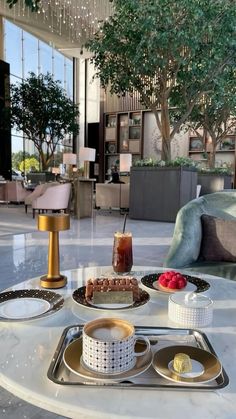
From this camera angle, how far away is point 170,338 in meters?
0.88

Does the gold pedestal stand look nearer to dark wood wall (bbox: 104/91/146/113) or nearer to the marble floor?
the marble floor

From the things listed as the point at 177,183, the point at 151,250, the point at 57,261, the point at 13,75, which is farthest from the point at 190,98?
the point at 13,75

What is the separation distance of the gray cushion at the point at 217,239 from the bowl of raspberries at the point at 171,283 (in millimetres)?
1096

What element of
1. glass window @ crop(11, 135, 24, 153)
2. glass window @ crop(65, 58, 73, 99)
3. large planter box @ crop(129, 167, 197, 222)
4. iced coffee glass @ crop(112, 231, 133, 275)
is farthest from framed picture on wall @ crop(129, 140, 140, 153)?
iced coffee glass @ crop(112, 231, 133, 275)

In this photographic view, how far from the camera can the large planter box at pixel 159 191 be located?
6.43 m

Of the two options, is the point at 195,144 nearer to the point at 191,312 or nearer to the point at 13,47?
the point at 13,47

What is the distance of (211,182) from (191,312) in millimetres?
8673

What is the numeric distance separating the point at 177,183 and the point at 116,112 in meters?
7.78

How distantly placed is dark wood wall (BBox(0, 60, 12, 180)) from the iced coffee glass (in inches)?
401

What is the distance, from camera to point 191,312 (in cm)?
94

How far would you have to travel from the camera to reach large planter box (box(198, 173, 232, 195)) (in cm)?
911

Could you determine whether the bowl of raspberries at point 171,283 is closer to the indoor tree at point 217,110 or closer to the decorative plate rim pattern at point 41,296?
the decorative plate rim pattern at point 41,296

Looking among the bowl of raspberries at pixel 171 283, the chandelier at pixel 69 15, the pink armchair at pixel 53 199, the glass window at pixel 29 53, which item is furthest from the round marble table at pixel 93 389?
the glass window at pixel 29 53

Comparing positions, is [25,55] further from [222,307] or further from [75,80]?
[222,307]
